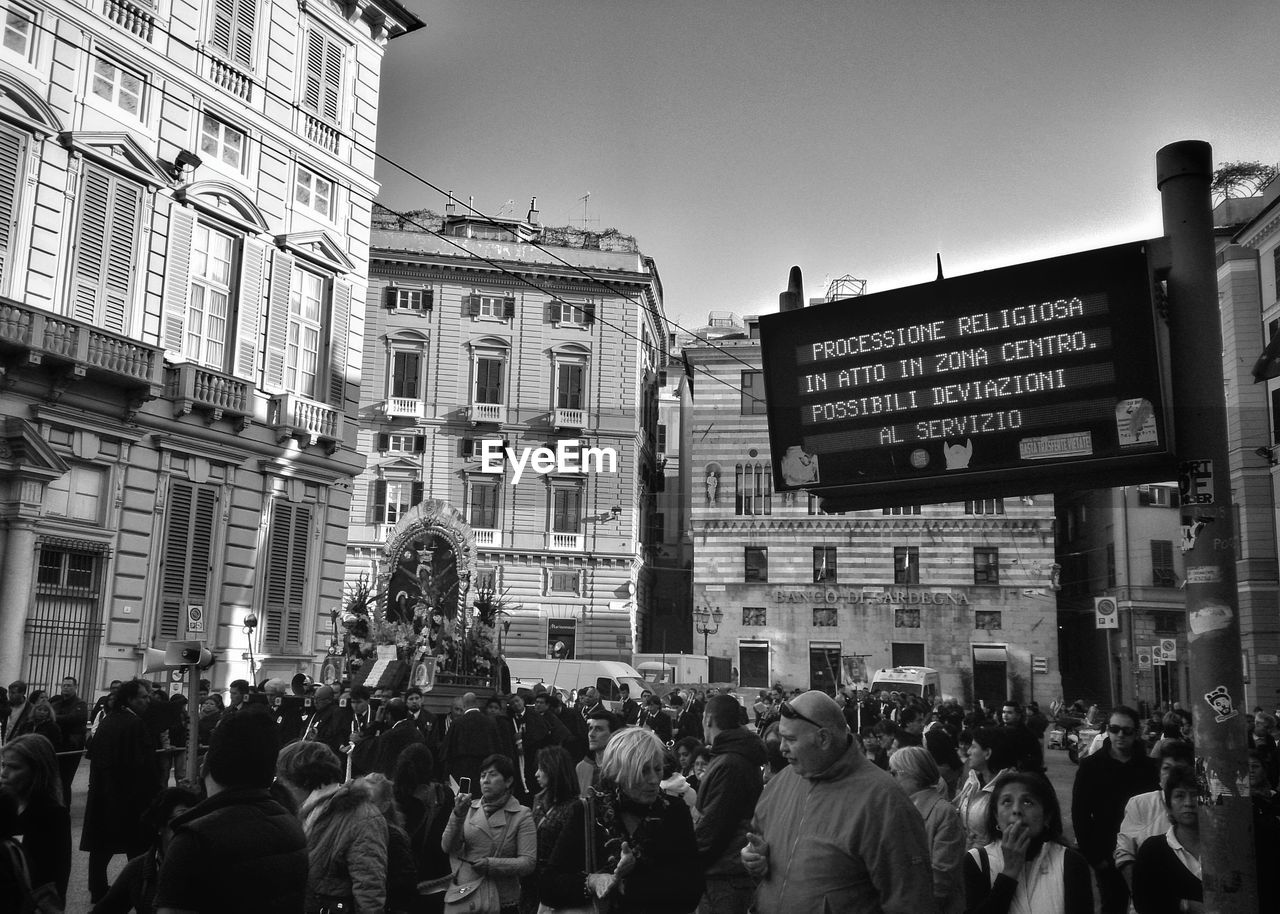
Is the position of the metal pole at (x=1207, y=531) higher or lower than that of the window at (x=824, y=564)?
lower

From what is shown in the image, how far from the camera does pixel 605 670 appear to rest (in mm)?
38312

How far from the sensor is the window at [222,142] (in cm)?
2378

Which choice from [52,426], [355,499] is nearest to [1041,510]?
[355,499]

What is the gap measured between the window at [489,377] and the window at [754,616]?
48.9 ft

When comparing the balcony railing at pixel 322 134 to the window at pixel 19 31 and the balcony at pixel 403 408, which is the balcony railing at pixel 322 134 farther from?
the balcony at pixel 403 408

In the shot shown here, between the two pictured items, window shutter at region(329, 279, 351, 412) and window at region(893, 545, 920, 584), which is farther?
window at region(893, 545, 920, 584)

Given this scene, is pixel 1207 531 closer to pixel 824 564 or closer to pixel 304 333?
pixel 304 333

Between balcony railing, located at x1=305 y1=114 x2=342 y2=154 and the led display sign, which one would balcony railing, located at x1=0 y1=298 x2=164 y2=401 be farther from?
the led display sign

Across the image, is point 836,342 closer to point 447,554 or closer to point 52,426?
point 52,426

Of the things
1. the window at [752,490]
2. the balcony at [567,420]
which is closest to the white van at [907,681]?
the window at [752,490]

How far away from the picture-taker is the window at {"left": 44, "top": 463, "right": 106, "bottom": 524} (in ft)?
66.8

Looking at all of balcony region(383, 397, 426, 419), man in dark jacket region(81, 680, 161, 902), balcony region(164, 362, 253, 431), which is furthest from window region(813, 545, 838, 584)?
man in dark jacket region(81, 680, 161, 902)

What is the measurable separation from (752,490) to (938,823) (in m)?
48.6

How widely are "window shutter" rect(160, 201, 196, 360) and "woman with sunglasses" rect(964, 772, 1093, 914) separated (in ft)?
66.5
